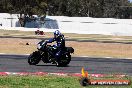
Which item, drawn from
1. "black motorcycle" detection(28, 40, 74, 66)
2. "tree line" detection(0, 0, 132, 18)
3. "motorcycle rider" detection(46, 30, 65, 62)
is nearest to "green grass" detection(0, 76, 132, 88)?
"motorcycle rider" detection(46, 30, 65, 62)

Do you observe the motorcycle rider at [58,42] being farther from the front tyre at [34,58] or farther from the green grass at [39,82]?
the green grass at [39,82]

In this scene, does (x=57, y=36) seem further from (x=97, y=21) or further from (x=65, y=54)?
(x=97, y=21)

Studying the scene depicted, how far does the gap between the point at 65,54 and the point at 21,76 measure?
5.82 m

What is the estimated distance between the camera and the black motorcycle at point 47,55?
65.1 feet

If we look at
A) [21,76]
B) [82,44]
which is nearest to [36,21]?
[82,44]

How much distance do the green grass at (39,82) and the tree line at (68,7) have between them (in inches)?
2546

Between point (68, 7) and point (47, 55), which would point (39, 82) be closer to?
point (47, 55)

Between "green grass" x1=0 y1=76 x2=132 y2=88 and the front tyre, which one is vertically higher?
"green grass" x1=0 y1=76 x2=132 y2=88

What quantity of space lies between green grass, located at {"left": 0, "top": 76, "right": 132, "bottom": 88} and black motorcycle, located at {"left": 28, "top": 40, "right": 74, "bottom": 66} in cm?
556

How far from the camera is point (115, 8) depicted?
148125mm

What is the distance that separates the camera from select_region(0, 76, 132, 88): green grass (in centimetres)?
1221

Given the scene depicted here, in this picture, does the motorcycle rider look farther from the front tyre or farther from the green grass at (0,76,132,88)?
the green grass at (0,76,132,88)

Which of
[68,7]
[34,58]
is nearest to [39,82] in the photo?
[34,58]

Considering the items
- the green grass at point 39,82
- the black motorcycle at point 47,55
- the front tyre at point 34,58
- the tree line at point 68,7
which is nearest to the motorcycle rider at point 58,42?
the black motorcycle at point 47,55
